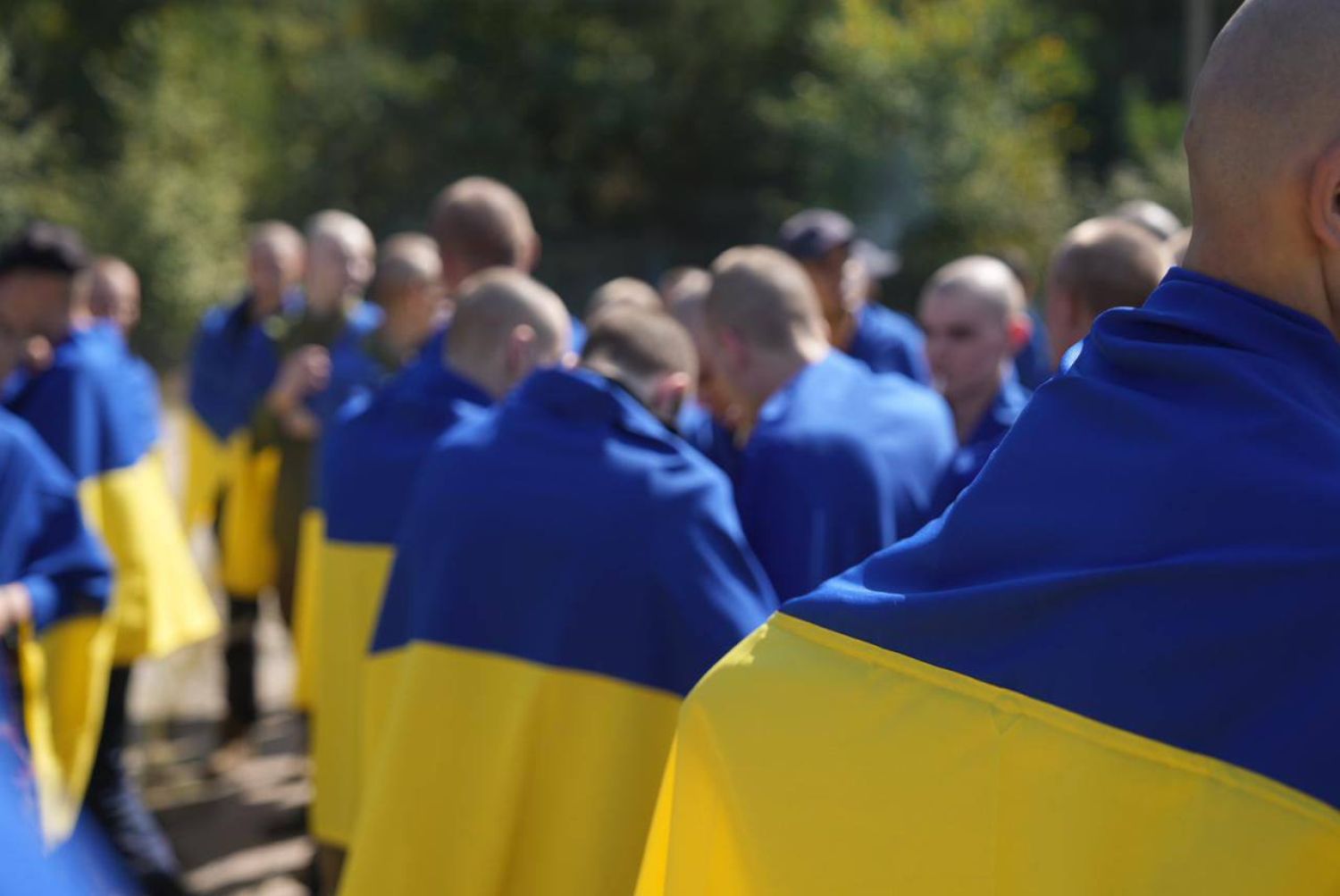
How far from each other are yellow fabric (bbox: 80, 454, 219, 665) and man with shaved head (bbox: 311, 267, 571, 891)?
124 cm

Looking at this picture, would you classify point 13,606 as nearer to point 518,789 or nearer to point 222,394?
point 518,789

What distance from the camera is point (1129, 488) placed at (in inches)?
63.3

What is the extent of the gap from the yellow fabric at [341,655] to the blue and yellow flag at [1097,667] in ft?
9.51

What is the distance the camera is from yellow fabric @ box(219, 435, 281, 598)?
7312mm

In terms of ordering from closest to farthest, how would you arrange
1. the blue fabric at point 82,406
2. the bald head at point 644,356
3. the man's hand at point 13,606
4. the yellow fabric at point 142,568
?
the bald head at point 644,356 → the man's hand at point 13,606 → the blue fabric at point 82,406 → the yellow fabric at point 142,568

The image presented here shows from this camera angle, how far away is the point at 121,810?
18.7ft

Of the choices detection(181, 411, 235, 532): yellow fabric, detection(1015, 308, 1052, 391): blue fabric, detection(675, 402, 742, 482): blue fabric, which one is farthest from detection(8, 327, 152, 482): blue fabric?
detection(1015, 308, 1052, 391): blue fabric

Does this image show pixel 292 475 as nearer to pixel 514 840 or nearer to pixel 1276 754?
pixel 514 840

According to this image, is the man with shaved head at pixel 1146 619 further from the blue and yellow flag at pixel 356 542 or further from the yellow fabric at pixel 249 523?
the yellow fabric at pixel 249 523

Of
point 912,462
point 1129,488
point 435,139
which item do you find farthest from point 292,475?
point 435,139

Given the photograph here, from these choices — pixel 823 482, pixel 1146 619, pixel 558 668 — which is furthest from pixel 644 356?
pixel 1146 619

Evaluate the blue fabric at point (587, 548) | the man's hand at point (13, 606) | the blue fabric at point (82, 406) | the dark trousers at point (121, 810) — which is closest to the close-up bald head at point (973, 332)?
the blue fabric at point (587, 548)

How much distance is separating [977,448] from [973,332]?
0.68 meters

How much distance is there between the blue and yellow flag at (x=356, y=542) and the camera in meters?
4.61
